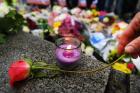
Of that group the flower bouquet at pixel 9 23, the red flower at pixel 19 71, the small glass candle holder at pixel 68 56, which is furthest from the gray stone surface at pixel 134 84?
the flower bouquet at pixel 9 23

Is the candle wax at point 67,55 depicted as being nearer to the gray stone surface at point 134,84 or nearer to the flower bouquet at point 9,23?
the gray stone surface at point 134,84

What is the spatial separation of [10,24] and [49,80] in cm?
49

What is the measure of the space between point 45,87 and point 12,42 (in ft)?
1.27

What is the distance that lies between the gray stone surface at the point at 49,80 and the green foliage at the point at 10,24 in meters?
0.16

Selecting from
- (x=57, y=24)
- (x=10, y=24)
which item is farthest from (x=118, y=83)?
(x=57, y=24)

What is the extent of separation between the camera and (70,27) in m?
1.86

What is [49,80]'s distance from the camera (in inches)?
36.3

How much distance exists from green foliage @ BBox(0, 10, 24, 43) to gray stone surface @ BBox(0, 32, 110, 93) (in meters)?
0.16

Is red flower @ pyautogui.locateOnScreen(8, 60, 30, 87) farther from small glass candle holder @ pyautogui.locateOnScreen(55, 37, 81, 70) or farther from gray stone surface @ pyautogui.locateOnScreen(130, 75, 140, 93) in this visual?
gray stone surface @ pyautogui.locateOnScreen(130, 75, 140, 93)

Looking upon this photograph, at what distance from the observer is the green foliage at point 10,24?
1.26 metres

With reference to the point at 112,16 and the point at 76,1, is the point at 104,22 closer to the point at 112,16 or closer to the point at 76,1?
the point at 112,16

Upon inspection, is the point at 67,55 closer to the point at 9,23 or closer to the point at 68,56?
the point at 68,56

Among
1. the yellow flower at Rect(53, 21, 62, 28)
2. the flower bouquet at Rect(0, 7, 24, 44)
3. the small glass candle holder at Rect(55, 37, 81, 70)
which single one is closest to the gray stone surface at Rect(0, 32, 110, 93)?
the small glass candle holder at Rect(55, 37, 81, 70)

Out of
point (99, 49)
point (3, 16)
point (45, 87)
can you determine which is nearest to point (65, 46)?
point (45, 87)
